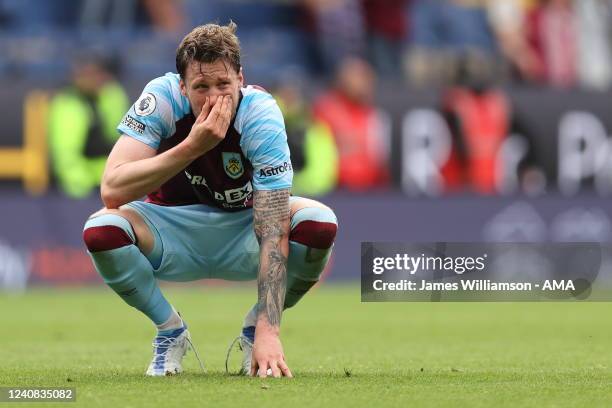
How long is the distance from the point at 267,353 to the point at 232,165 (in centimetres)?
101

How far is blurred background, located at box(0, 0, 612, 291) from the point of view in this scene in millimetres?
16094

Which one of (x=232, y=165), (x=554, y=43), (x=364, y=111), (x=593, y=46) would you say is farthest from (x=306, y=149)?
(x=232, y=165)

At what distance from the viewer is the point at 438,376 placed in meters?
6.90

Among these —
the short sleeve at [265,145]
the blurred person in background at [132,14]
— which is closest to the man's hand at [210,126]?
the short sleeve at [265,145]

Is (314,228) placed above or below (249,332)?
above

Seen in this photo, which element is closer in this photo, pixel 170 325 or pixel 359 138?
pixel 170 325

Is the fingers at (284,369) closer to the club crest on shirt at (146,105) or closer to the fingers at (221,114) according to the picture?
the fingers at (221,114)

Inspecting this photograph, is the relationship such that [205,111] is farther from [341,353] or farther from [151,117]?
[341,353]

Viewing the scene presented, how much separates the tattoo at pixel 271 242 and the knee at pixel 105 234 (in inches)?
25.0

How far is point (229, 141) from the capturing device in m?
6.97

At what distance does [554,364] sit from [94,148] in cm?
926

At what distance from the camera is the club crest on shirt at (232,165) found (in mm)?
7008

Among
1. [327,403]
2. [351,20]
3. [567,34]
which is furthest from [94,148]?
[327,403]

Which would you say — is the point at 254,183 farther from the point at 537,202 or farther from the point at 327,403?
the point at 537,202
